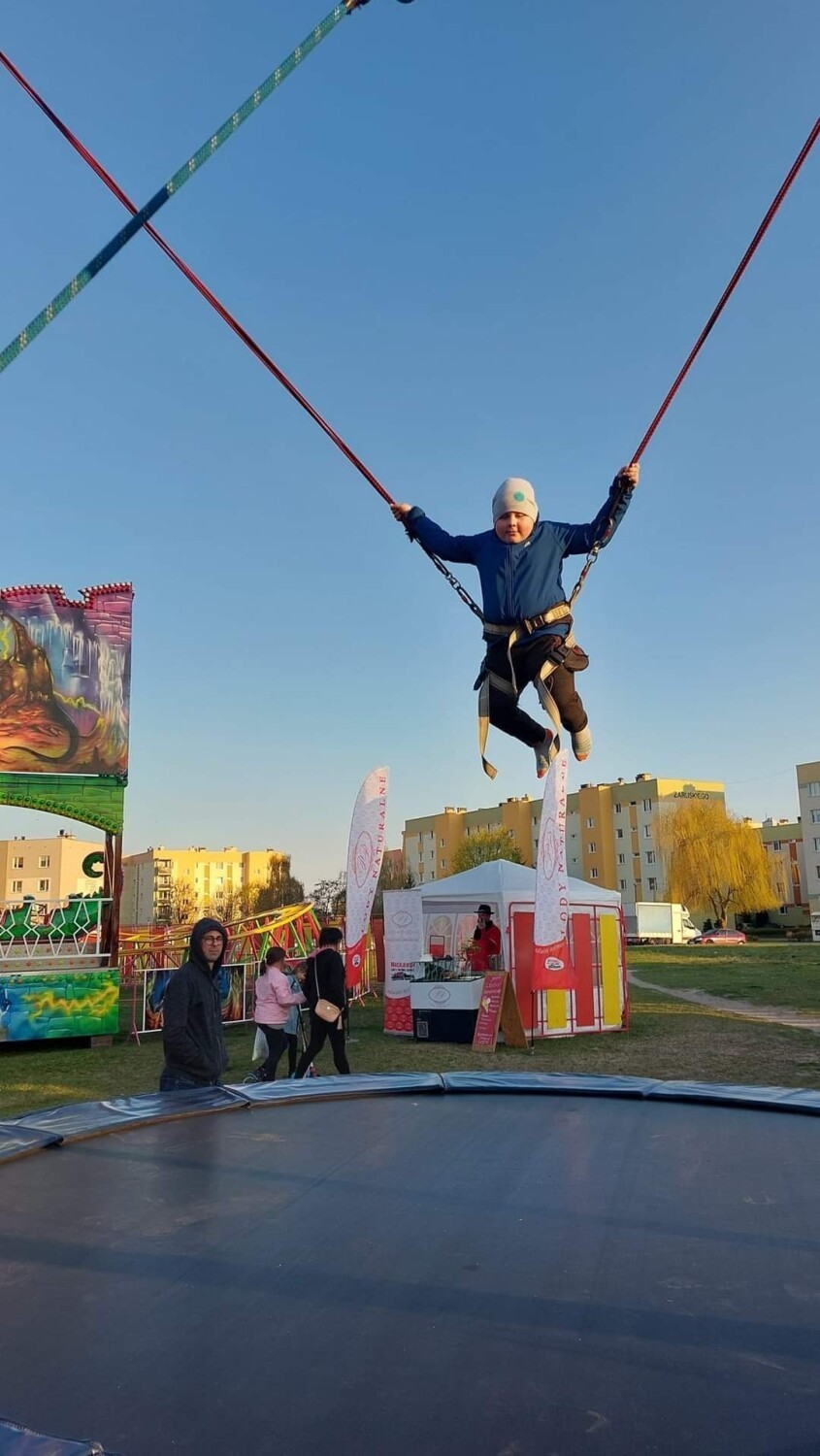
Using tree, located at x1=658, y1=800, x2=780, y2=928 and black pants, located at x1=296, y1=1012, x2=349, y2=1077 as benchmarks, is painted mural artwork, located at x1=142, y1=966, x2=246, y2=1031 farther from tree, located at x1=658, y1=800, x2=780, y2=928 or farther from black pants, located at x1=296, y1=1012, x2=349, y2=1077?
tree, located at x1=658, y1=800, x2=780, y2=928

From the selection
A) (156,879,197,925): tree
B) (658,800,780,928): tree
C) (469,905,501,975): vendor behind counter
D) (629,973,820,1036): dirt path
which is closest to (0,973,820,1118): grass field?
(629,973,820,1036): dirt path

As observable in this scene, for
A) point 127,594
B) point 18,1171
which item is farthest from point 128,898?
point 18,1171

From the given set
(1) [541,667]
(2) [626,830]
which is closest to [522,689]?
(1) [541,667]

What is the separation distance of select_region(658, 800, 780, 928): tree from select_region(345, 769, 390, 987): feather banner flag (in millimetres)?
28931

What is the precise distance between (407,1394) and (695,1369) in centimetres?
41

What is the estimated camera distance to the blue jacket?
3.08 m

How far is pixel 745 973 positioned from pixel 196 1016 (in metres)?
16.2

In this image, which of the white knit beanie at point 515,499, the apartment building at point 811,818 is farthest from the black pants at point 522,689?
the apartment building at point 811,818

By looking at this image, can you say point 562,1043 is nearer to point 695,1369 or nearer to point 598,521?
point 598,521

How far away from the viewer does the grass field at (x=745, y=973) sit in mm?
13336

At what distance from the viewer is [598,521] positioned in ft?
10.2

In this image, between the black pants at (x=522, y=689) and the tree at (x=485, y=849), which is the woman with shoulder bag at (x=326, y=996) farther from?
the tree at (x=485, y=849)

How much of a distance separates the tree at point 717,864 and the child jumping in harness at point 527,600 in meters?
34.4

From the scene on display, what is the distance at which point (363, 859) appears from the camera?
8859 millimetres
